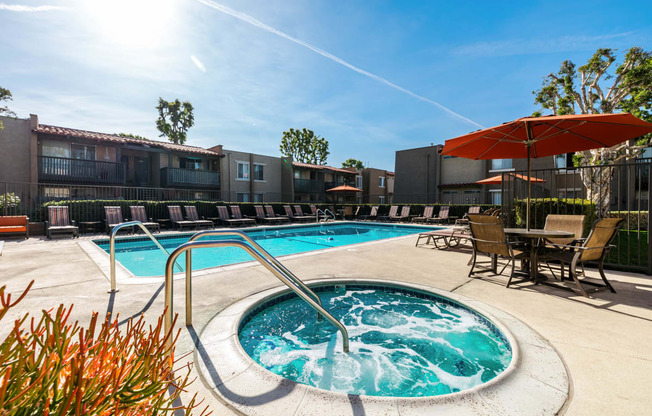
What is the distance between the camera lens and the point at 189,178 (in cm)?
2033

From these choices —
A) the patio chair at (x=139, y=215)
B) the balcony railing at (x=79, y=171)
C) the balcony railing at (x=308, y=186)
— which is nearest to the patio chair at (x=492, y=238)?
the patio chair at (x=139, y=215)

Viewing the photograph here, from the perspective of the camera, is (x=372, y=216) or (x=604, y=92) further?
(x=372, y=216)

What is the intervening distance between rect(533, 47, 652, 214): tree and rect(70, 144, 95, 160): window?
27344mm

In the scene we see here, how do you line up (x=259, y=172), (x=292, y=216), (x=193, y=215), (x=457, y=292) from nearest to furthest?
1. (x=457, y=292)
2. (x=193, y=215)
3. (x=292, y=216)
4. (x=259, y=172)

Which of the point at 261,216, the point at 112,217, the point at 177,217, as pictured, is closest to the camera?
the point at 112,217

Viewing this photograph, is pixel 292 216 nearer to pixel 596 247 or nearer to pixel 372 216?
pixel 372 216

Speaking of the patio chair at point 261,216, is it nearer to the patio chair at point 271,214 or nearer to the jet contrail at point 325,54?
the patio chair at point 271,214

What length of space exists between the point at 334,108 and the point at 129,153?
52.9 feet

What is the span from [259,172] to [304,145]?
2489 cm

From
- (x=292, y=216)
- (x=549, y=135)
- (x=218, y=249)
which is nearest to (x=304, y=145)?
(x=292, y=216)

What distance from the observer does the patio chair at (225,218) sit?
48.5 ft

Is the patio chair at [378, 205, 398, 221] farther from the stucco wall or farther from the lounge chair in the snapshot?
the stucco wall

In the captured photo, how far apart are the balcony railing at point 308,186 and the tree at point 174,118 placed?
17620 millimetres

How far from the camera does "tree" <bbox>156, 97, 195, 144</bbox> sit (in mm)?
33375
